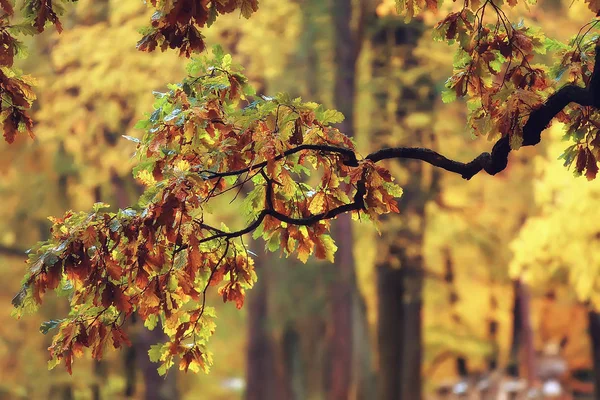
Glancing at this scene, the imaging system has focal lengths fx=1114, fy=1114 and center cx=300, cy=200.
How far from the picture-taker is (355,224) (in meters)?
21.0

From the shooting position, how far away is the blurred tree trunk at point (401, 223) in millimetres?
18938

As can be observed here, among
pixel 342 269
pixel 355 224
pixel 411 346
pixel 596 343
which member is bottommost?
pixel 411 346

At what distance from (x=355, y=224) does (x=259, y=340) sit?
123 inches

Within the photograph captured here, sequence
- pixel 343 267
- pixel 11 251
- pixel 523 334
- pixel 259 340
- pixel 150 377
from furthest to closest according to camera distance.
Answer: pixel 523 334, pixel 259 340, pixel 11 251, pixel 150 377, pixel 343 267

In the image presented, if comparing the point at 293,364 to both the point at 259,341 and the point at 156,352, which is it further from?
the point at 156,352

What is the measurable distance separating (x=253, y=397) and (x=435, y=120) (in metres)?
6.71

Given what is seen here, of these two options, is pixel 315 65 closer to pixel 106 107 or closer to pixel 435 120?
pixel 435 120

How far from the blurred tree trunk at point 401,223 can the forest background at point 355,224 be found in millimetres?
31

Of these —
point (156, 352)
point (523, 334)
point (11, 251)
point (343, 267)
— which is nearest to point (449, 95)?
point (156, 352)

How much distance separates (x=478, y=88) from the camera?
5.76m

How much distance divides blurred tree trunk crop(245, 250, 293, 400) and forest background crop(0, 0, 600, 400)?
0.10 ft

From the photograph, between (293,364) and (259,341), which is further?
(293,364)

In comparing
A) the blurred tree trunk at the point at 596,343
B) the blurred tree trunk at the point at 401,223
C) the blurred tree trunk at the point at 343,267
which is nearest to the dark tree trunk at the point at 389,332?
the blurred tree trunk at the point at 401,223

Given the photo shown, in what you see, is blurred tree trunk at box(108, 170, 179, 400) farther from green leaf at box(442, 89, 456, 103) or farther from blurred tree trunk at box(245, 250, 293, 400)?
green leaf at box(442, 89, 456, 103)
